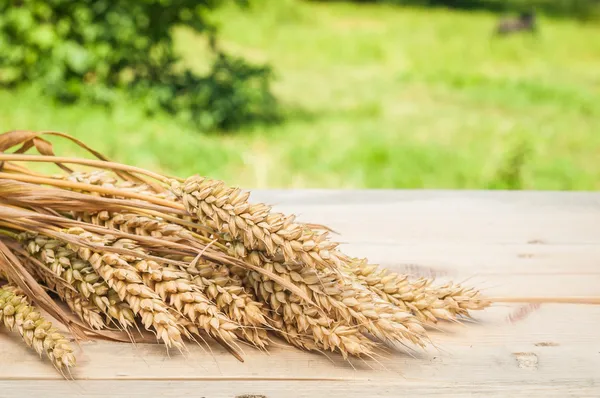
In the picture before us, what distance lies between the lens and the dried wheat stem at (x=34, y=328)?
2.95ft

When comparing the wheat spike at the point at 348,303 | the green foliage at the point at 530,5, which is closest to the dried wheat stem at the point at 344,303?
the wheat spike at the point at 348,303

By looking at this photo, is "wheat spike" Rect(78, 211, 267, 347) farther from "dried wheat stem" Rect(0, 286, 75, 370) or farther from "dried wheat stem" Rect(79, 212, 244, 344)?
"dried wheat stem" Rect(0, 286, 75, 370)

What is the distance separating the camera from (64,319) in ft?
3.28

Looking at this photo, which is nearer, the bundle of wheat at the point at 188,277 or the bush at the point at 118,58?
the bundle of wheat at the point at 188,277

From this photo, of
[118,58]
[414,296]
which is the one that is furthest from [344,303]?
[118,58]

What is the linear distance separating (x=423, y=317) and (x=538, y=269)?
0.35 metres

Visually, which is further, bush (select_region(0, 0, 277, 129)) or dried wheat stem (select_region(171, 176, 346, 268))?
bush (select_region(0, 0, 277, 129))

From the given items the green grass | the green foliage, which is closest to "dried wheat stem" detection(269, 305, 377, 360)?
the green grass

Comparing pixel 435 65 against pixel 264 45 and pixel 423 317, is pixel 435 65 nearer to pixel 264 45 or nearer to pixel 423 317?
pixel 264 45

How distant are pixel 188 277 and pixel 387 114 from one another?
16.0ft

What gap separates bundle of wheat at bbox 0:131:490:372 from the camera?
0.92 m

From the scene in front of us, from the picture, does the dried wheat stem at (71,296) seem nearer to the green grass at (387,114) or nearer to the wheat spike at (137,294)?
the wheat spike at (137,294)

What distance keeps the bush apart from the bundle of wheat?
146 inches

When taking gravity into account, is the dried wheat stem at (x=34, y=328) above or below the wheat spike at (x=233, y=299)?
below
